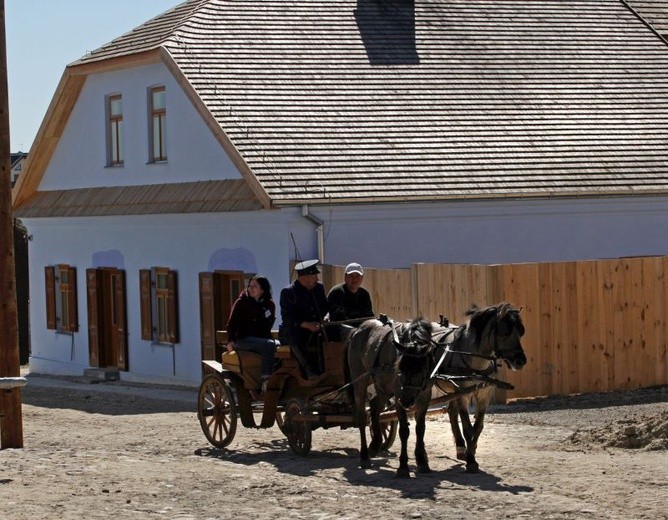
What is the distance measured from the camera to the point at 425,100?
90.0 feet

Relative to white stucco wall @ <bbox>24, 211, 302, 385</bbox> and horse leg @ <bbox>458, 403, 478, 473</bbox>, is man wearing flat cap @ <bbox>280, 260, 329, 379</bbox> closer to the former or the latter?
horse leg @ <bbox>458, 403, 478, 473</bbox>

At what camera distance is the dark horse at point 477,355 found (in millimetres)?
13766

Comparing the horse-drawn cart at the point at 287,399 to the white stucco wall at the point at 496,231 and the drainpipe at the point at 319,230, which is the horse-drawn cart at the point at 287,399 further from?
the white stucco wall at the point at 496,231

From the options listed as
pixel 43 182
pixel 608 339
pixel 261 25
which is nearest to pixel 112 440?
pixel 608 339

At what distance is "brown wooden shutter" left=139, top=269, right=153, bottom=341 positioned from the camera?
28.9 m

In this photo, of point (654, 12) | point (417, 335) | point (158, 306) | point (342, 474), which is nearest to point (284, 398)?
point (342, 474)

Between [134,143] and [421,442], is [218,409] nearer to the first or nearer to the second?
[421,442]

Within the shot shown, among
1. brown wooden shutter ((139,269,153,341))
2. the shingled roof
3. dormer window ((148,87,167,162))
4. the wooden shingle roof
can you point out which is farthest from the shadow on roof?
brown wooden shutter ((139,269,153,341))

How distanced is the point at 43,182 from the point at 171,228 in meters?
6.53

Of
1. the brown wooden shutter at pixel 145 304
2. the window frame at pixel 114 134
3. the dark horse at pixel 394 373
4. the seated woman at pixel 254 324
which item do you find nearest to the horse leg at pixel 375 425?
the dark horse at pixel 394 373

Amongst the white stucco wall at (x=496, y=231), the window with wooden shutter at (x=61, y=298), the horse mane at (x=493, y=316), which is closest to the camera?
the horse mane at (x=493, y=316)

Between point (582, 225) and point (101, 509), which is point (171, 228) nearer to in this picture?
point (582, 225)

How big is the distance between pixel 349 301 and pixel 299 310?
569mm

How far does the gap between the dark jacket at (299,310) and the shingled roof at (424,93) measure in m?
7.89
